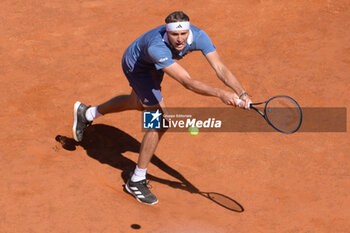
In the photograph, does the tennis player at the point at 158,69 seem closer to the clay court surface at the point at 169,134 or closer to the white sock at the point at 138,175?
the white sock at the point at 138,175

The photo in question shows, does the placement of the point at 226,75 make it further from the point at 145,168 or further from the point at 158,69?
the point at 145,168

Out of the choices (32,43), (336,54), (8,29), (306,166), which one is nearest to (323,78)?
(336,54)

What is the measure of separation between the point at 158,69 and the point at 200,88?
0.59 metres

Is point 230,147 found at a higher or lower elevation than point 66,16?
lower

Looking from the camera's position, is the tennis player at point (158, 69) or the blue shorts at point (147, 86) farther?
the blue shorts at point (147, 86)

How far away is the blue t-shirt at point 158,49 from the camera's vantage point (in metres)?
6.04

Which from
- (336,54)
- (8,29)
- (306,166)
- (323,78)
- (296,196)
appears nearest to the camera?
(296,196)

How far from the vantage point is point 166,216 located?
6383 mm

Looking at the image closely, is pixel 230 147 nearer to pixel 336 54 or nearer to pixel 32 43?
pixel 336 54

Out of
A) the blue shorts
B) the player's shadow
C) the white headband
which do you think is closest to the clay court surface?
the player's shadow

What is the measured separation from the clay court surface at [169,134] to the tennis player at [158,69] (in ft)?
1.42

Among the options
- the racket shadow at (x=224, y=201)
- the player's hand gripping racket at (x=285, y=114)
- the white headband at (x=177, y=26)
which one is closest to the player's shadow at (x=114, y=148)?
the racket shadow at (x=224, y=201)

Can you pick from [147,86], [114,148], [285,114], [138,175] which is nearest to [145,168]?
[138,175]

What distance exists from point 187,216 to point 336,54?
15.8 ft
